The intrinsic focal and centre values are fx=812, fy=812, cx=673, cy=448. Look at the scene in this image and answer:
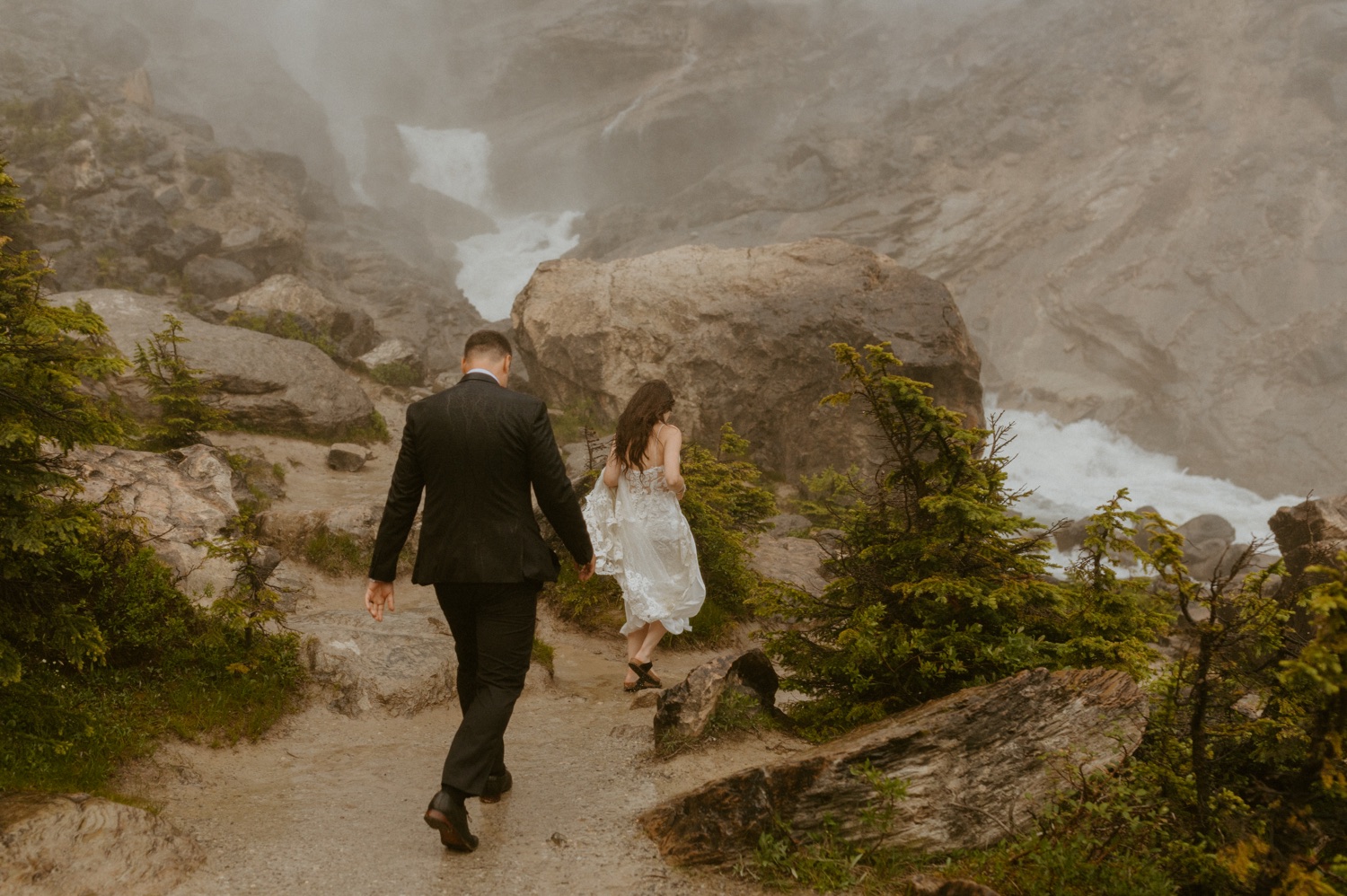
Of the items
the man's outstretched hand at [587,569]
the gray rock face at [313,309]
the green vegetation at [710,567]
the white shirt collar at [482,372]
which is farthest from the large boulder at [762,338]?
the white shirt collar at [482,372]

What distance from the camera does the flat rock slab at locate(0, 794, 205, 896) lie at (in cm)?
325

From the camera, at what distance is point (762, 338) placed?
1536 centimetres

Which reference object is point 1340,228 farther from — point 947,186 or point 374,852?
point 374,852

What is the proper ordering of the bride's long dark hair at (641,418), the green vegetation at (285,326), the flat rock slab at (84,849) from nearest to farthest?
the flat rock slab at (84,849) → the bride's long dark hair at (641,418) → the green vegetation at (285,326)

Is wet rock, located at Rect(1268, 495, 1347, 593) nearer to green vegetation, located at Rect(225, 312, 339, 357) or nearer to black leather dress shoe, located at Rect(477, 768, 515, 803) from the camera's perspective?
black leather dress shoe, located at Rect(477, 768, 515, 803)

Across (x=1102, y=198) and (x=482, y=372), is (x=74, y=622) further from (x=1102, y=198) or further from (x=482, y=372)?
(x=1102, y=198)

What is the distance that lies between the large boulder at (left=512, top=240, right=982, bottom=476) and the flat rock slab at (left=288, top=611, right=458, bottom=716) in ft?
30.6

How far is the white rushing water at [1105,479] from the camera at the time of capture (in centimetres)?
3072

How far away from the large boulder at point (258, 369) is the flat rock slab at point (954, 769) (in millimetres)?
11606

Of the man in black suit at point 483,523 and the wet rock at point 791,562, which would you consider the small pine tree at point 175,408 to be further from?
the man in black suit at point 483,523

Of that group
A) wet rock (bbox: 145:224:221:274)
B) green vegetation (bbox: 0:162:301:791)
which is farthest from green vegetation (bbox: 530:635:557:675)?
wet rock (bbox: 145:224:221:274)

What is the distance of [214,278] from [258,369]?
424 inches

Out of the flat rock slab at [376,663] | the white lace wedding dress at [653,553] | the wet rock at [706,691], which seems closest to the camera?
the wet rock at [706,691]

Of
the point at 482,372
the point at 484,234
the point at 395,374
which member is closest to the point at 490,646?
the point at 482,372
